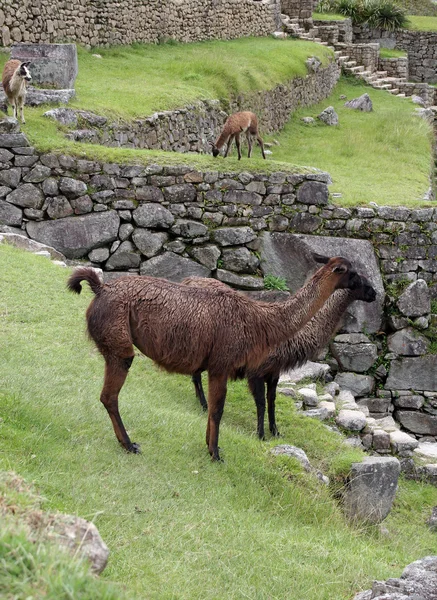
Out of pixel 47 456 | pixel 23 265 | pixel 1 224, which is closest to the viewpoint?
pixel 47 456

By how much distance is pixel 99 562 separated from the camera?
375cm

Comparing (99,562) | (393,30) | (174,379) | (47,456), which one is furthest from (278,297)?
(393,30)

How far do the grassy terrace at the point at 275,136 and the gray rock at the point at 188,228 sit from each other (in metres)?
0.83

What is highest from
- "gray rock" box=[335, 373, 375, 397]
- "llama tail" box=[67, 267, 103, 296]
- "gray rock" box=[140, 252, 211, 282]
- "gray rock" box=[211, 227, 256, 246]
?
"llama tail" box=[67, 267, 103, 296]

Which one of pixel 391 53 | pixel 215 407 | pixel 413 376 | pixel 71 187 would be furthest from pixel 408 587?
pixel 391 53

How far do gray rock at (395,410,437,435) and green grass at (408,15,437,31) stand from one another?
26.6m

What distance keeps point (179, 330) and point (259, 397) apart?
1.95m

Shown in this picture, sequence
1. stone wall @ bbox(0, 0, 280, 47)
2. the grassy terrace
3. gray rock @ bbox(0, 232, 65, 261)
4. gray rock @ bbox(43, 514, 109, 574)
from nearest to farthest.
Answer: gray rock @ bbox(43, 514, 109, 574) → gray rock @ bbox(0, 232, 65, 261) → the grassy terrace → stone wall @ bbox(0, 0, 280, 47)

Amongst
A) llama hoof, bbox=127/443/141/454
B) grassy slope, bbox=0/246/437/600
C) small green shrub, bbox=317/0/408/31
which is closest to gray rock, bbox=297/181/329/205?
grassy slope, bbox=0/246/437/600

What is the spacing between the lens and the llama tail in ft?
21.2

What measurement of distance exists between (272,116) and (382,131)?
267cm

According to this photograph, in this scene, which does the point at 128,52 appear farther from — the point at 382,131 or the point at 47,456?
the point at 47,456

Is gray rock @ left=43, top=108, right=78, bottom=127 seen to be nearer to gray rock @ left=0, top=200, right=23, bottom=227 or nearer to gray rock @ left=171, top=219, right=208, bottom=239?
gray rock @ left=0, top=200, right=23, bottom=227

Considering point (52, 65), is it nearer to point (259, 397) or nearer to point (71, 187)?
point (71, 187)
